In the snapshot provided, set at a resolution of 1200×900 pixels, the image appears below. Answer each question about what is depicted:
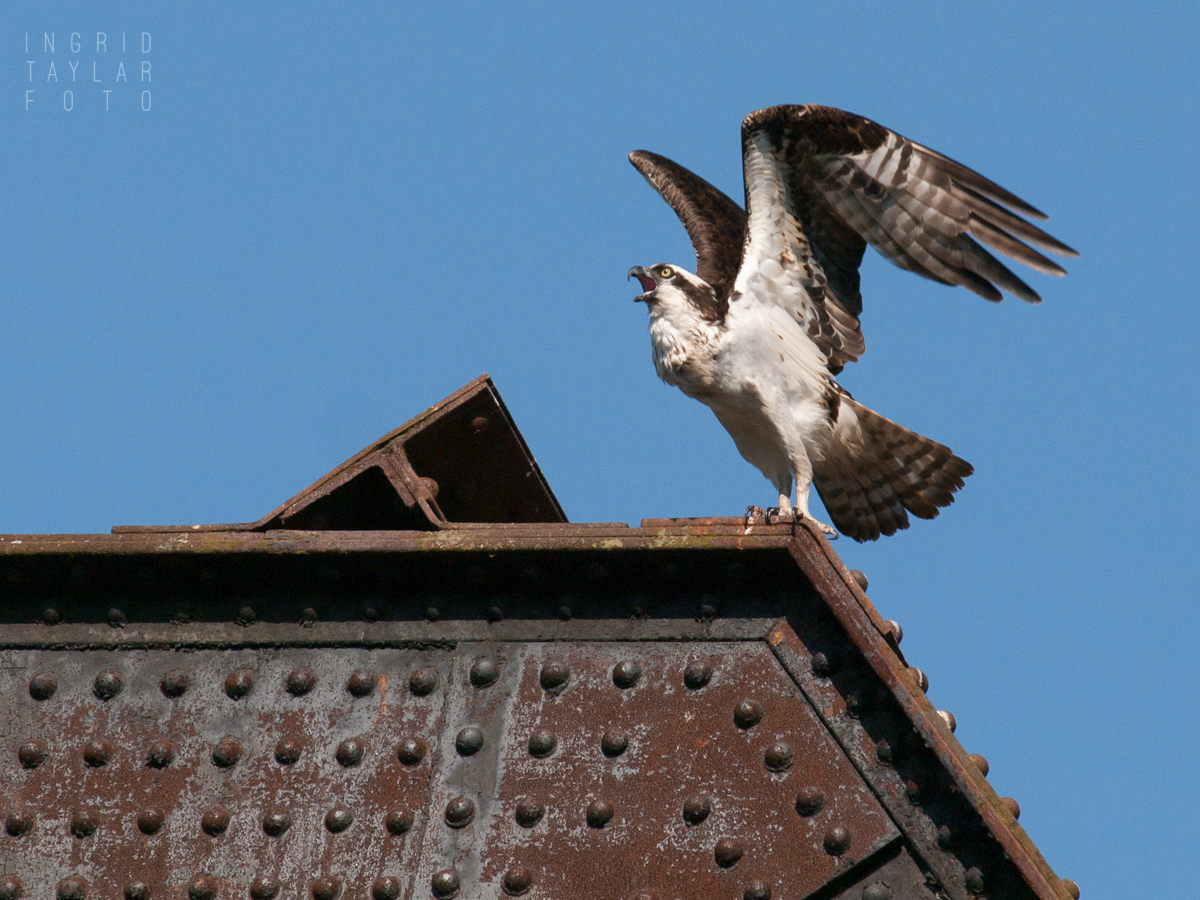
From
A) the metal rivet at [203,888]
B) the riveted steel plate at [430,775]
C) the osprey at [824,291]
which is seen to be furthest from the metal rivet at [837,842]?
the osprey at [824,291]

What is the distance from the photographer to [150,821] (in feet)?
11.5

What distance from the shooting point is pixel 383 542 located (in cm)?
370

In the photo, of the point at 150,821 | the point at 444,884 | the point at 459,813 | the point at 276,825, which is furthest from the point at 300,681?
the point at 444,884

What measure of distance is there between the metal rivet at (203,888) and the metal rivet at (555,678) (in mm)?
964

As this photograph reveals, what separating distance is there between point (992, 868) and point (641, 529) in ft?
3.91

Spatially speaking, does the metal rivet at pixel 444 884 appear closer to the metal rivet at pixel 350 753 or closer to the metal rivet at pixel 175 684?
the metal rivet at pixel 350 753

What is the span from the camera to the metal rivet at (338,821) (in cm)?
343

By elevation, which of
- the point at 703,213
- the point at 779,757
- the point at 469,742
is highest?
the point at 703,213

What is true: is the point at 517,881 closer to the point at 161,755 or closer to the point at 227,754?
the point at 227,754

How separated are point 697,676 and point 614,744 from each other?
274 mm

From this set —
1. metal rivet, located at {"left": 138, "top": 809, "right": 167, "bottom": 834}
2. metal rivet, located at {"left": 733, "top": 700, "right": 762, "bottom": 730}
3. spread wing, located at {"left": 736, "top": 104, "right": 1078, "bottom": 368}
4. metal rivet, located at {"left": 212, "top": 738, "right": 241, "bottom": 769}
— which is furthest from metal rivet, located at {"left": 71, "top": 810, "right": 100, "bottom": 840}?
spread wing, located at {"left": 736, "top": 104, "right": 1078, "bottom": 368}

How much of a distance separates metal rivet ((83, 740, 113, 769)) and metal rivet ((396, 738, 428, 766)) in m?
0.82

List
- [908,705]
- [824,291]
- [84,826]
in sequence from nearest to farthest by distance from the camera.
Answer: [908,705], [84,826], [824,291]

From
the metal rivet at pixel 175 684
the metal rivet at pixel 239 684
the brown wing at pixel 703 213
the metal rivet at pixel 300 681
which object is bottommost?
the metal rivet at pixel 300 681
